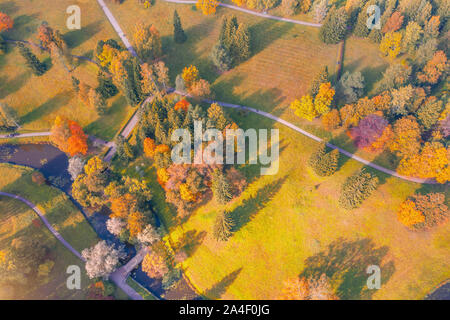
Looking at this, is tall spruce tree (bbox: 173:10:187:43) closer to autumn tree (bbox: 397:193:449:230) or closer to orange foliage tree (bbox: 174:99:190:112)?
orange foliage tree (bbox: 174:99:190:112)

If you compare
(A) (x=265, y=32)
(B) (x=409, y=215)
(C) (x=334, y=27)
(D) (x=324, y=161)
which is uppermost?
(C) (x=334, y=27)

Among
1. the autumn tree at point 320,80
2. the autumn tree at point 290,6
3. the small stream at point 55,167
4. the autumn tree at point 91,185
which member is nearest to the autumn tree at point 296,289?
the small stream at point 55,167

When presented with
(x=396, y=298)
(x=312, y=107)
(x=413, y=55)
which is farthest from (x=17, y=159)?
(x=413, y=55)

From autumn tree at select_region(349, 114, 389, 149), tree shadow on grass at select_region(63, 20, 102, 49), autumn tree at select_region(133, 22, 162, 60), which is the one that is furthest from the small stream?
autumn tree at select_region(349, 114, 389, 149)

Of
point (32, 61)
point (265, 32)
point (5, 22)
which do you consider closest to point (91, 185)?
point (32, 61)

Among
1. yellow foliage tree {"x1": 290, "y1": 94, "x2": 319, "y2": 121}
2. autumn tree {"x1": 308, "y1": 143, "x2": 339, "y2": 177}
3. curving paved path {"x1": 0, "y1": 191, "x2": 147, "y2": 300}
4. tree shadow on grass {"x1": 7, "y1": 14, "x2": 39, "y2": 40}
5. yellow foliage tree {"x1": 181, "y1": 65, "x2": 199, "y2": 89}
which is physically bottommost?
curving paved path {"x1": 0, "y1": 191, "x2": 147, "y2": 300}

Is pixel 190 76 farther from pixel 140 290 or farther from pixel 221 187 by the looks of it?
pixel 140 290
